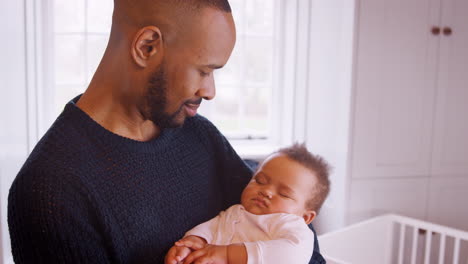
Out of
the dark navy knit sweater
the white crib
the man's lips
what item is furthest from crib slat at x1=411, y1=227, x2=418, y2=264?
the man's lips

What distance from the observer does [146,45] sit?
73cm

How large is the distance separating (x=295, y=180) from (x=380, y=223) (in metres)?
1.01

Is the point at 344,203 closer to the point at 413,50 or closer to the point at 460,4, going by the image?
the point at 413,50

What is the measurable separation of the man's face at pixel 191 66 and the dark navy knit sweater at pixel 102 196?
0.11 meters

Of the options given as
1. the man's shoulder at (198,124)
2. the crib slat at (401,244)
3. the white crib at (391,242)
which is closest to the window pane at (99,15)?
the man's shoulder at (198,124)

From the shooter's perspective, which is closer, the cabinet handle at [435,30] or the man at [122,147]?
the man at [122,147]

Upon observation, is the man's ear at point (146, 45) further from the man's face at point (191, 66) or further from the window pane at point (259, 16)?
the window pane at point (259, 16)

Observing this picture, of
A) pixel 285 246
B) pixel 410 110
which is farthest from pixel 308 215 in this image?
pixel 410 110

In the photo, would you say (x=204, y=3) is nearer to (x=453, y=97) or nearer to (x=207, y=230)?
(x=207, y=230)

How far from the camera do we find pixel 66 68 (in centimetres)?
223

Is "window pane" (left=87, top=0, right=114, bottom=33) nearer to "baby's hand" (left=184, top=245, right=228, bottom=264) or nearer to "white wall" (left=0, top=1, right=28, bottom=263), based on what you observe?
"white wall" (left=0, top=1, right=28, bottom=263)

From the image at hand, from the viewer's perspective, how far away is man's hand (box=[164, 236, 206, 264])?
80cm

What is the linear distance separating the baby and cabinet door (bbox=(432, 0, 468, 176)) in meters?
1.19

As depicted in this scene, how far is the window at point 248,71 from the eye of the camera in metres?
2.22
